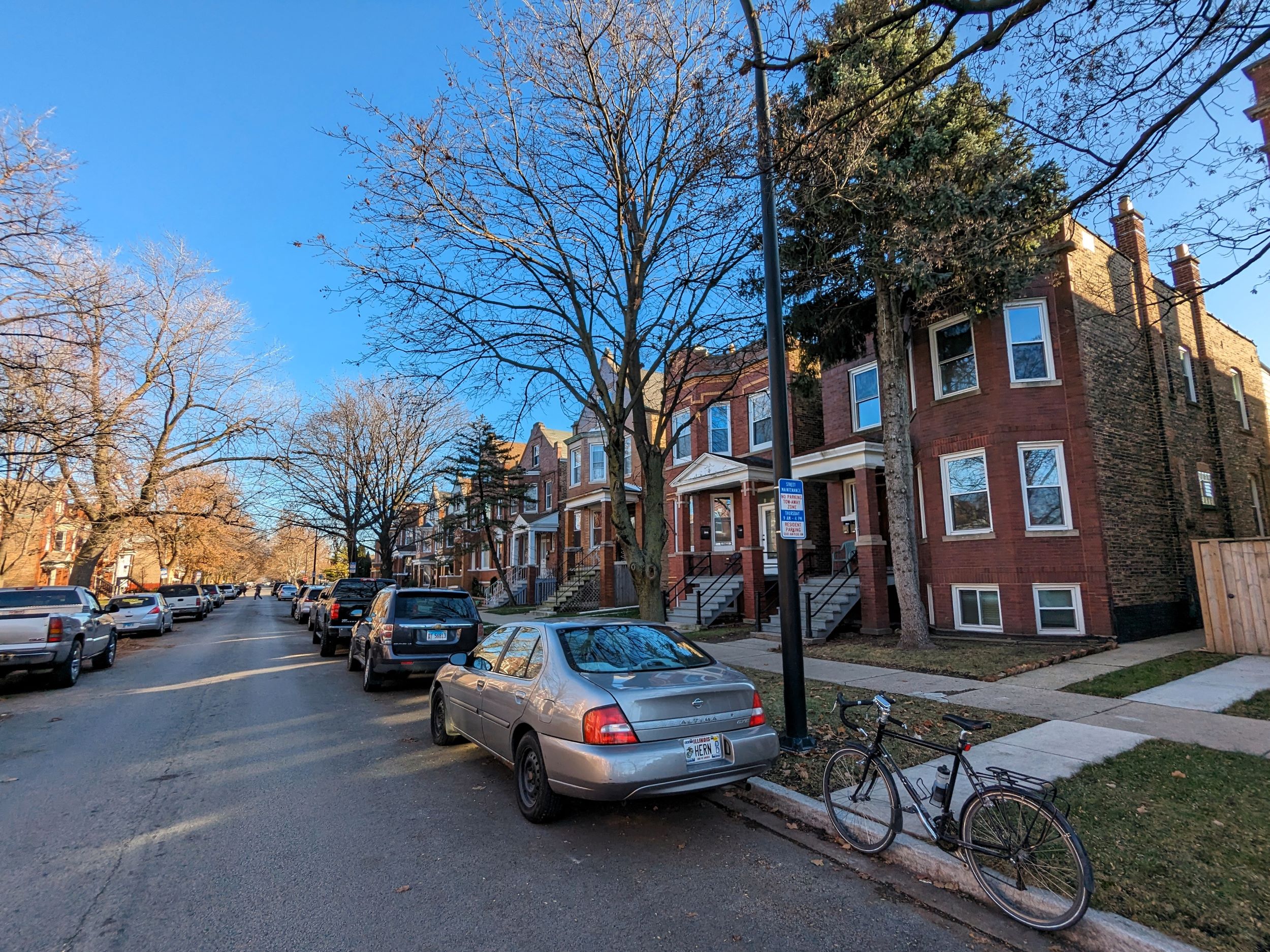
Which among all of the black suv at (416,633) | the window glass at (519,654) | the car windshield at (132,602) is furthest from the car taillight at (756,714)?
the car windshield at (132,602)

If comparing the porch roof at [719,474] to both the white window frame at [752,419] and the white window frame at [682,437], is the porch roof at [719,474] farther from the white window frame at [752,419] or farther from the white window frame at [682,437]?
the white window frame at [682,437]

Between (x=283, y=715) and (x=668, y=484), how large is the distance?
50.0ft

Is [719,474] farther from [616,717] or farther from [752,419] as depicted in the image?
[616,717]

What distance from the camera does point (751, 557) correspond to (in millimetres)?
16266

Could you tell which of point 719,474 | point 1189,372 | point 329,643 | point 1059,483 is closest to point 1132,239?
point 1189,372

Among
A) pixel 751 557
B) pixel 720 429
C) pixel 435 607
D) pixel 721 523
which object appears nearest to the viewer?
pixel 435 607

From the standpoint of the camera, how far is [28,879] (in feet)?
13.2

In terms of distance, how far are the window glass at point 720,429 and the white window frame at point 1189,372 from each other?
11.5 m

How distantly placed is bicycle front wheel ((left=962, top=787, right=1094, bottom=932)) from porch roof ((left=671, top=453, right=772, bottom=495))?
1365 cm

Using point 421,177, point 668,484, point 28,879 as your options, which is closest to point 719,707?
point 28,879

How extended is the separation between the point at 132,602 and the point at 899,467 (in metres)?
23.6

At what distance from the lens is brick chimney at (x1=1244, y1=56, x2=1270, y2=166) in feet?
28.7

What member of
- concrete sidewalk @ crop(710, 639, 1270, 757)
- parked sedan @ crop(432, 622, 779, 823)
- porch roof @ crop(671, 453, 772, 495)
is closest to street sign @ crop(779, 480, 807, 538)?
parked sedan @ crop(432, 622, 779, 823)

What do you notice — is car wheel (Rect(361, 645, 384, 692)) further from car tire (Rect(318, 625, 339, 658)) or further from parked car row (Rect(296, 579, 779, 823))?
car tire (Rect(318, 625, 339, 658))
